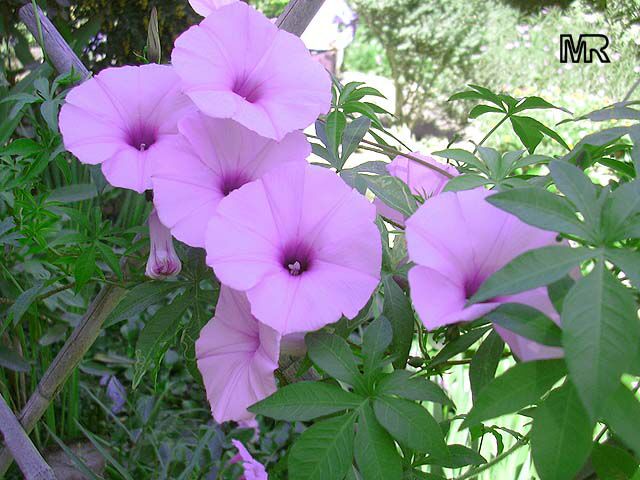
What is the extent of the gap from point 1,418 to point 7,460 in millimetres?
215

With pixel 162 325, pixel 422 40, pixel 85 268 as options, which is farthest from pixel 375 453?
pixel 422 40

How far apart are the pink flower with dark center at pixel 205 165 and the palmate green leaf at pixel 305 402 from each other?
114 millimetres

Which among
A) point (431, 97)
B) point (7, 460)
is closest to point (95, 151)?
point (7, 460)

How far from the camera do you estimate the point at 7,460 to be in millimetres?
1026

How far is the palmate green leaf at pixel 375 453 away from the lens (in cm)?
44

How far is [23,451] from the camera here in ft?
2.70

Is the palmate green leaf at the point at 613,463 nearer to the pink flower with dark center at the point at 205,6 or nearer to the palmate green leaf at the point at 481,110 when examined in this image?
the palmate green leaf at the point at 481,110

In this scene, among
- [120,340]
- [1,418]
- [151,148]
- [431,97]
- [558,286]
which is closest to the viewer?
[558,286]

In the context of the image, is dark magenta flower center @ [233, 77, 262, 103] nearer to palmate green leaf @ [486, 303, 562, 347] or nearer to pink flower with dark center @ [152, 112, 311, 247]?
pink flower with dark center @ [152, 112, 311, 247]

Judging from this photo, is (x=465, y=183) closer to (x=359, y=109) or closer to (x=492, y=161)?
(x=492, y=161)

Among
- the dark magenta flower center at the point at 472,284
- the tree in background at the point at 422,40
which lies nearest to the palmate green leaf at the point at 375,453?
the dark magenta flower center at the point at 472,284

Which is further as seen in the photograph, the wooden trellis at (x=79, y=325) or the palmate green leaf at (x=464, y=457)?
the wooden trellis at (x=79, y=325)

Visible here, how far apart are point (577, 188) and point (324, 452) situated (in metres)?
0.23

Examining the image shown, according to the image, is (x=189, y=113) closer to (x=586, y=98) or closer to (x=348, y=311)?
(x=348, y=311)
